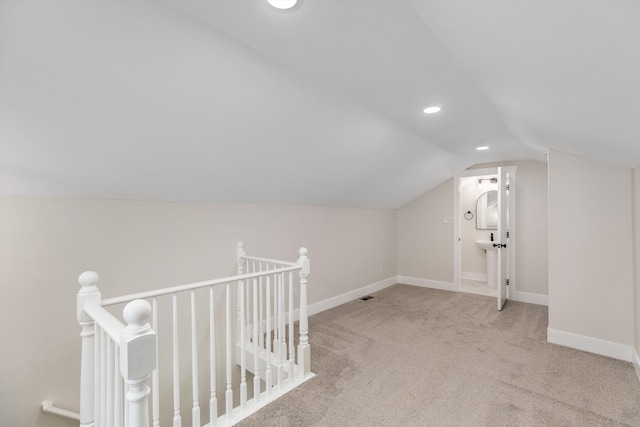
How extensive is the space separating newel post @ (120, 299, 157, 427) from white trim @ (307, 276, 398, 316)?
3097mm

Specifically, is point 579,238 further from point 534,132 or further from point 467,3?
point 467,3

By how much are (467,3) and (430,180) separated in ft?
13.6

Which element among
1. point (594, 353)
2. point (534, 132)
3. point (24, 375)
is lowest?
point (594, 353)

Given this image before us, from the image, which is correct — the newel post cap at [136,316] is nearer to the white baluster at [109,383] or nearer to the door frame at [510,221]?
the white baluster at [109,383]

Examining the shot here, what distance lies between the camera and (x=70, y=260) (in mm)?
2076

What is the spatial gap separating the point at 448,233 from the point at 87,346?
16.9 ft

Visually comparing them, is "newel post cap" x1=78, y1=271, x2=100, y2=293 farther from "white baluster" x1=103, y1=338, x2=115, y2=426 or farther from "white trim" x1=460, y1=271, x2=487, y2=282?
"white trim" x1=460, y1=271, x2=487, y2=282

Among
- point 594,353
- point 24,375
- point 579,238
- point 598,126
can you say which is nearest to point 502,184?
point 579,238

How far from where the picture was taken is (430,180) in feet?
16.3

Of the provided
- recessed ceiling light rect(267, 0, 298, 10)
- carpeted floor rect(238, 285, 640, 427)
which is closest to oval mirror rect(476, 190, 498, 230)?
carpeted floor rect(238, 285, 640, 427)

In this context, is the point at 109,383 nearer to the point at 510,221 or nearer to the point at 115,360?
the point at 115,360

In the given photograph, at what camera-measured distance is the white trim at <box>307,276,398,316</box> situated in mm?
4014

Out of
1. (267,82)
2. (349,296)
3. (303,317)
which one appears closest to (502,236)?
(349,296)

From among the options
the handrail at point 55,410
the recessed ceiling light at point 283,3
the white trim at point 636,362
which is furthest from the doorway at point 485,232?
the handrail at point 55,410
